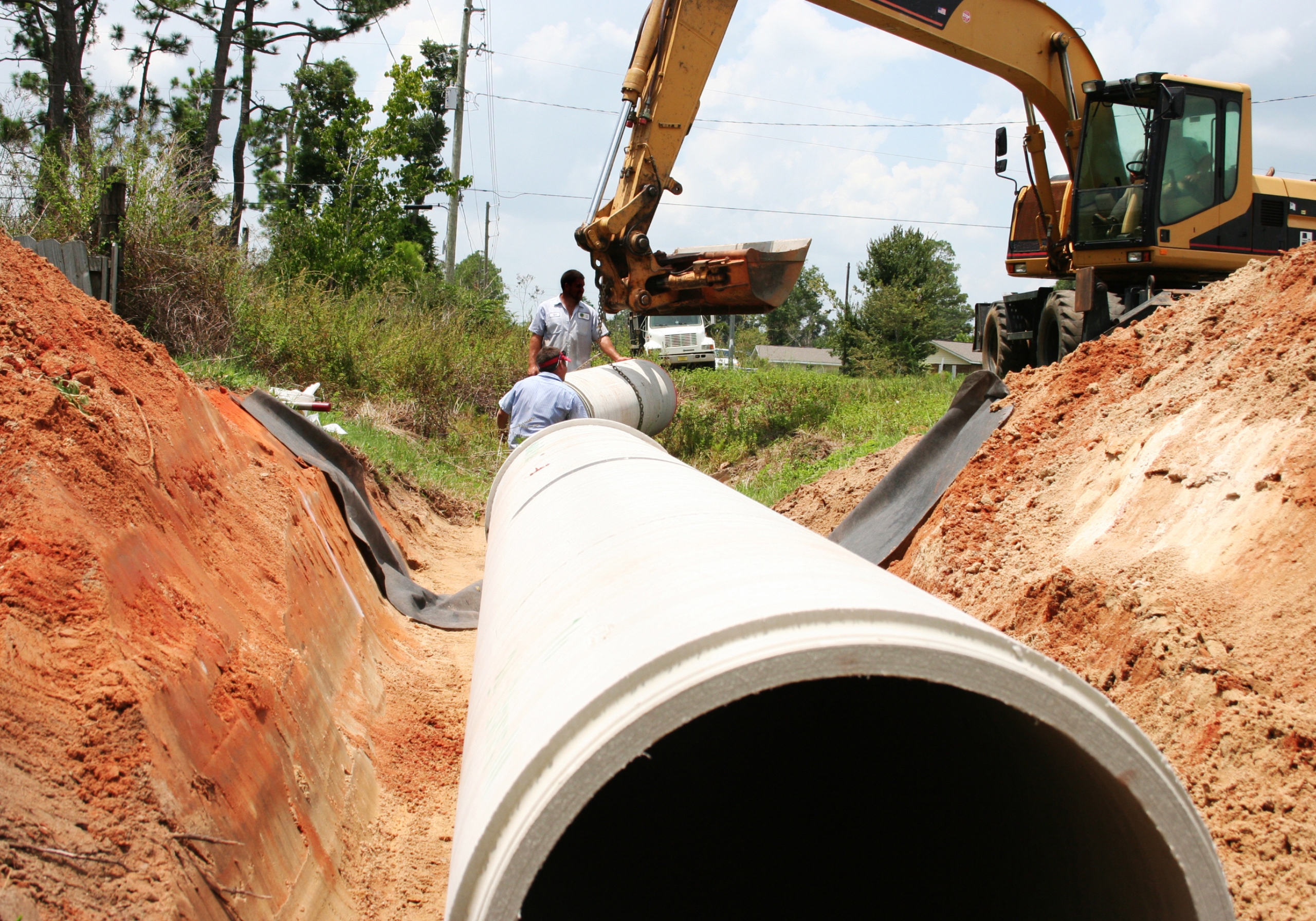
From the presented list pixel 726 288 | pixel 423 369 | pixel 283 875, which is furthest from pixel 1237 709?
pixel 423 369

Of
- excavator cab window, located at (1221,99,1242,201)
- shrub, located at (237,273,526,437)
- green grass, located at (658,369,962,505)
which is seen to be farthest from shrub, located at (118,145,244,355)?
excavator cab window, located at (1221,99,1242,201)

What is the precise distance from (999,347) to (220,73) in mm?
23261

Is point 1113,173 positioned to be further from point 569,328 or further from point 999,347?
point 569,328

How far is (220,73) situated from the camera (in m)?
24.7

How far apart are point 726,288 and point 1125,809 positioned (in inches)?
339

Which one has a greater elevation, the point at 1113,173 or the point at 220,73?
the point at 220,73

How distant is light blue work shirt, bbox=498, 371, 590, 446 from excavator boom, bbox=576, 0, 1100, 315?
3467mm

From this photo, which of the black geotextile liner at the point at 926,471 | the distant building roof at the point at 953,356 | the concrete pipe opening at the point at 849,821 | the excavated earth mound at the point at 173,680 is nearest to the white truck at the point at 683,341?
the black geotextile liner at the point at 926,471

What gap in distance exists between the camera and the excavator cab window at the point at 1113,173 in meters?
7.99

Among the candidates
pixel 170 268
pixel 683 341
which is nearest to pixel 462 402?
pixel 170 268

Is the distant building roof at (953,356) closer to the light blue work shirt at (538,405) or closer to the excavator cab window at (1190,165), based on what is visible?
the excavator cab window at (1190,165)

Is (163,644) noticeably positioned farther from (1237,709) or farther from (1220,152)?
(1220,152)

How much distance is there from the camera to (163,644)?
2.64 metres

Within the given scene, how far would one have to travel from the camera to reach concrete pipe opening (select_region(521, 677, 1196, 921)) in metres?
2.05
